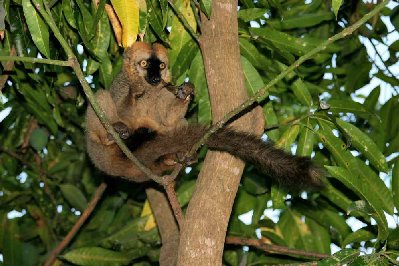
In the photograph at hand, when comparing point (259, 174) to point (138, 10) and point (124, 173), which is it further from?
point (138, 10)

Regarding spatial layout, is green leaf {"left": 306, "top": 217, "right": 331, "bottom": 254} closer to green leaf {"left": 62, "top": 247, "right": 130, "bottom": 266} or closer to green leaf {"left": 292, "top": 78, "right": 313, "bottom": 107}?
green leaf {"left": 292, "top": 78, "right": 313, "bottom": 107}

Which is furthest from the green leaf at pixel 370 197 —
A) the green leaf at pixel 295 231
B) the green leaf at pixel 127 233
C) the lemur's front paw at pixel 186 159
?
the green leaf at pixel 127 233

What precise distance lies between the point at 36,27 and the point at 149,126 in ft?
3.83

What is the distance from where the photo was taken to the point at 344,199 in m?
5.08

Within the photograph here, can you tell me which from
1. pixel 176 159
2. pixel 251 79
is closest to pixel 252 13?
pixel 251 79

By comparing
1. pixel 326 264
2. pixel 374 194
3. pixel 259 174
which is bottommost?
pixel 326 264

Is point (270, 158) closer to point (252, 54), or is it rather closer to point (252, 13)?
point (252, 54)

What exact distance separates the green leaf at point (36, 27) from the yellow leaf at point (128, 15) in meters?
0.43

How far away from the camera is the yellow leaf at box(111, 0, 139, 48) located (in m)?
3.74

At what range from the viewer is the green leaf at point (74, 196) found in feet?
20.1

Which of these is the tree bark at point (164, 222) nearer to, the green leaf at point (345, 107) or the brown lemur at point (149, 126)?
the brown lemur at point (149, 126)

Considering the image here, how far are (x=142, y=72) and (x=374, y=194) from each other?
5.99 feet

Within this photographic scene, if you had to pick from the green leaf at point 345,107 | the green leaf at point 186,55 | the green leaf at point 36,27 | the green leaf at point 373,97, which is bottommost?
the green leaf at point 36,27

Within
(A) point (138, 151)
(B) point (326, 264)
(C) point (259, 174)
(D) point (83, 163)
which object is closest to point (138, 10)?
(A) point (138, 151)
